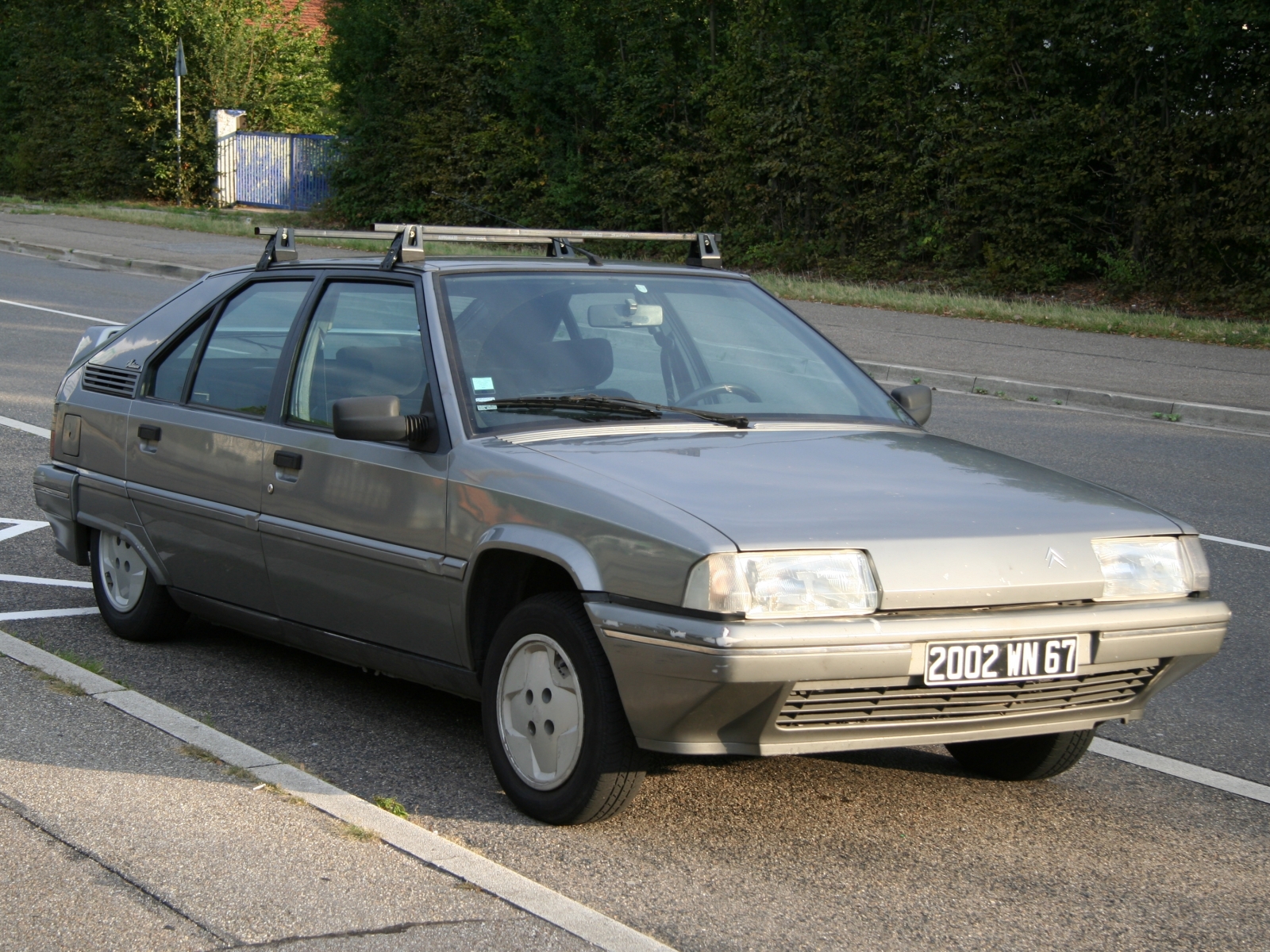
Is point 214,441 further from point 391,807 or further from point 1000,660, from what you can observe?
point 1000,660

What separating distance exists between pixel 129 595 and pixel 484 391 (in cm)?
210

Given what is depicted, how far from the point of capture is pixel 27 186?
52.4 metres

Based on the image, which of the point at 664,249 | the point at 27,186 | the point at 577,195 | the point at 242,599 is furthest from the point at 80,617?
the point at 27,186

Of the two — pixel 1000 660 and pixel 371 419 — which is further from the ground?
pixel 371 419

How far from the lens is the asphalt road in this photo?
3.52 meters

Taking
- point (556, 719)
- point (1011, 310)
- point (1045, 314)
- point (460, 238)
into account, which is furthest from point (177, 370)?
point (1011, 310)

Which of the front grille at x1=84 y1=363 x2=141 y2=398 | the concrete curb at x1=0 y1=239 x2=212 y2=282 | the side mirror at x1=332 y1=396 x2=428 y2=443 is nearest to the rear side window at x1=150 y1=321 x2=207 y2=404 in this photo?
the front grille at x1=84 y1=363 x2=141 y2=398

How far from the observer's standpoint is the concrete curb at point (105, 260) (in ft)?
84.8

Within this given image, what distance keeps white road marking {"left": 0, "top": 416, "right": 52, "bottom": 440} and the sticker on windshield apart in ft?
22.5

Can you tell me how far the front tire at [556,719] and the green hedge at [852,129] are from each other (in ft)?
69.5

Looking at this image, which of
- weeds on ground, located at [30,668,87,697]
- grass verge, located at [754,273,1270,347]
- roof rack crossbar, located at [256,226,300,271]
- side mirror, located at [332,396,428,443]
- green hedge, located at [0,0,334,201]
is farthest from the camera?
green hedge, located at [0,0,334,201]

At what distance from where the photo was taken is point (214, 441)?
5348 millimetres

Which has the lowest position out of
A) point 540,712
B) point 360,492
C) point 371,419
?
point 540,712

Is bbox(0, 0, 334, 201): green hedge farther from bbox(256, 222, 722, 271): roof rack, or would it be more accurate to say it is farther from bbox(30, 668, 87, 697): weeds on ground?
bbox(30, 668, 87, 697): weeds on ground
